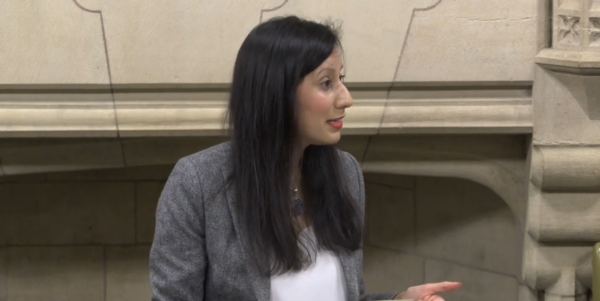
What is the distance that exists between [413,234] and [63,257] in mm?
1299

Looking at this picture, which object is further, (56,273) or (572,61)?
(56,273)

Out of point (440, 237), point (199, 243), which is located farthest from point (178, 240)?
point (440, 237)

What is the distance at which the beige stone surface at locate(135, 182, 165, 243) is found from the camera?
3184 millimetres

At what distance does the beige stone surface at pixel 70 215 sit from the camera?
10.4 feet

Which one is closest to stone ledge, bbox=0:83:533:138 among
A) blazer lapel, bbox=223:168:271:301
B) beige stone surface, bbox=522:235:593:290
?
beige stone surface, bbox=522:235:593:290

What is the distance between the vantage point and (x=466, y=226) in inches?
122

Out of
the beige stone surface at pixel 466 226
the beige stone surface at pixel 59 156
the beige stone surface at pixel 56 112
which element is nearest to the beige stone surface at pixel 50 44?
the beige stone surface at pixel 56 112

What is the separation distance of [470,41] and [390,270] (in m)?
1.04

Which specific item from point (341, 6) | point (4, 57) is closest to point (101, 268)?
point (4, 57)

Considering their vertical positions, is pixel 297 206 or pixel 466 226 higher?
pixel 297 206

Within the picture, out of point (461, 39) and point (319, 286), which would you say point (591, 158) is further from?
point (319, 286)

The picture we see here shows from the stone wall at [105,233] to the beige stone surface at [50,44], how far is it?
2.18 feet

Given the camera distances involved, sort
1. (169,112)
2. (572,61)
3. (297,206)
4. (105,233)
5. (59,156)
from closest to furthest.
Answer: (297,206), (572,61), (169,112), (59,156), (105,233)

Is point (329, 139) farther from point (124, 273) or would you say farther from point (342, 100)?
point (124, 273)
